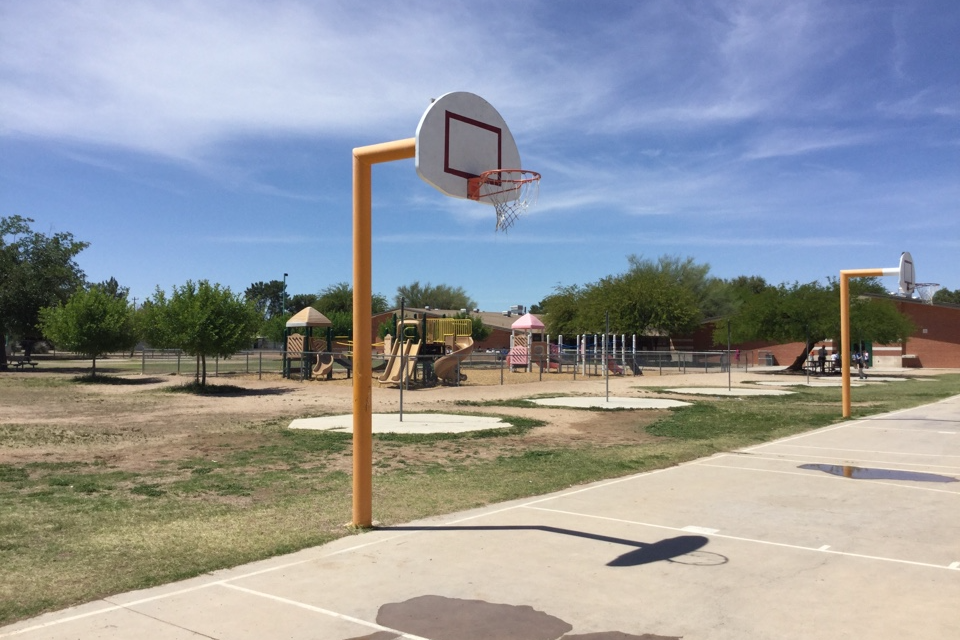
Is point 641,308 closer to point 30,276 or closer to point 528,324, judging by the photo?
point 528,324

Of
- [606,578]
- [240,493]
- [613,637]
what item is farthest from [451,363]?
[613,637]

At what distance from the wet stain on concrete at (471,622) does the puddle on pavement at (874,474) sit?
7612mm

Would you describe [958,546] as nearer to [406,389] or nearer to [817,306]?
[406,389]

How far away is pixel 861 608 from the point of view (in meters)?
5.50

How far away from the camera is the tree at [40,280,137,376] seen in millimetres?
34375

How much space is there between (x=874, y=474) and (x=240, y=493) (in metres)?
8.92

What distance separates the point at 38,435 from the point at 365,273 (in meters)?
10.6

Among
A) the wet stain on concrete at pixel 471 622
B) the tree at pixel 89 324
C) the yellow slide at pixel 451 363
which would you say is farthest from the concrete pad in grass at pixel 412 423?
the tree at pixel 89 324

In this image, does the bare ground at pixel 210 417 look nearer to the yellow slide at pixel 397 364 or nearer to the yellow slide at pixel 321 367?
the yellow slide at pixel 397 364

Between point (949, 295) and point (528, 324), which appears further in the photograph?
point (949, 295)

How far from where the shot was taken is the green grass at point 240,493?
6.41 m

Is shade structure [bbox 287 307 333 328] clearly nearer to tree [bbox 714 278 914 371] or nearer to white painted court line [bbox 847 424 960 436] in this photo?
tree [bbox 714 278 914 371]

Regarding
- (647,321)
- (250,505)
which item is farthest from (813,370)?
(250,505)

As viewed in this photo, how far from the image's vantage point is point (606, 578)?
6.18 meters
